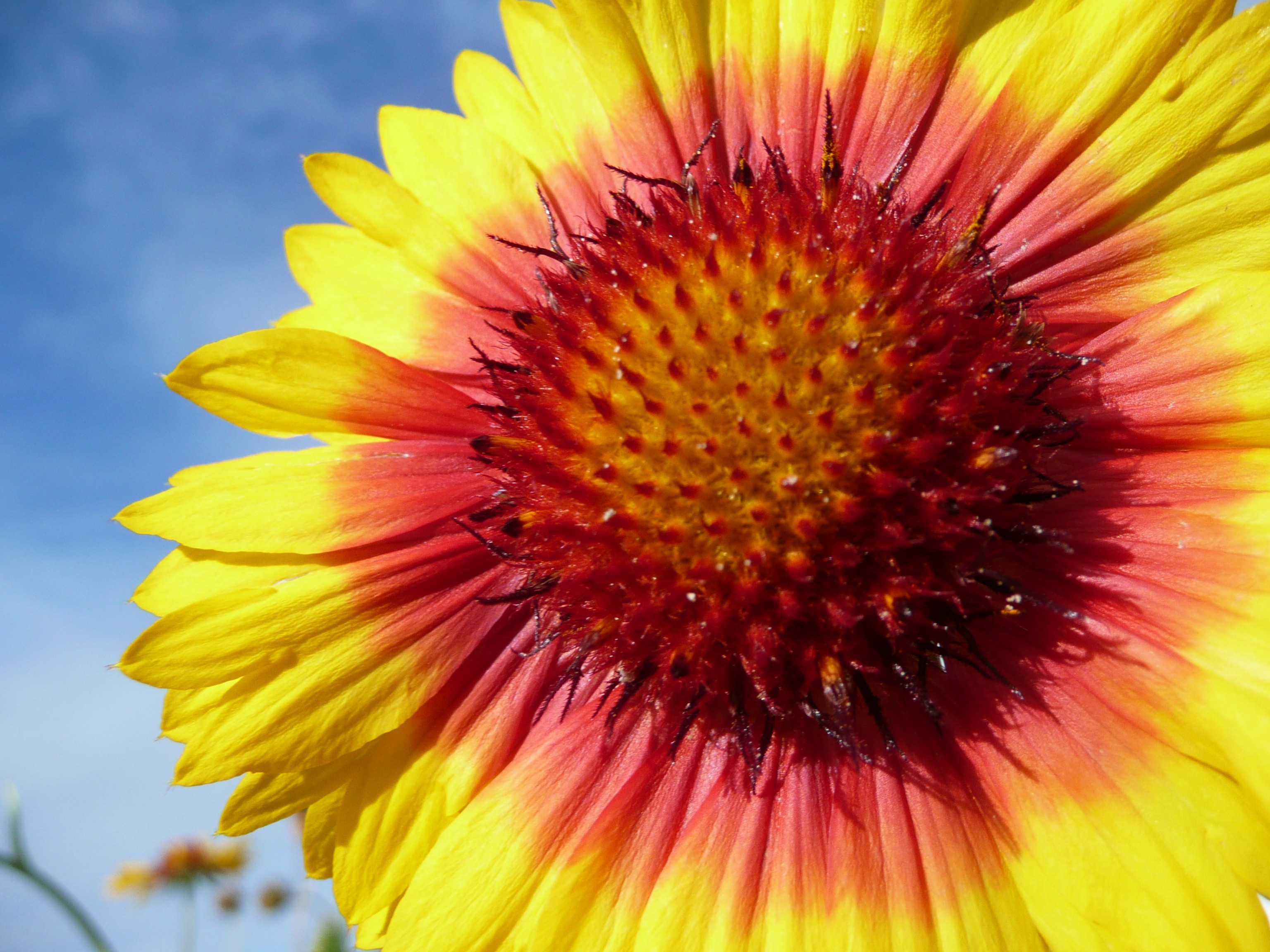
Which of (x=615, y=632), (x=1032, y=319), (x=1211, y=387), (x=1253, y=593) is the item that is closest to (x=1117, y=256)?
(x=1032, y=319)

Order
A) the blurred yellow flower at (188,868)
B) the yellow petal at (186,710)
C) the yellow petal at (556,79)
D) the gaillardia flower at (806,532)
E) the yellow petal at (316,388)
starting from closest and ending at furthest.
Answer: the gaillardia flower at (806,532)
the yellow petal at (186,710)
the yellow petal at (316,388)
the yellow petal at (556,79)
the blurred yellow flower at (188,868)

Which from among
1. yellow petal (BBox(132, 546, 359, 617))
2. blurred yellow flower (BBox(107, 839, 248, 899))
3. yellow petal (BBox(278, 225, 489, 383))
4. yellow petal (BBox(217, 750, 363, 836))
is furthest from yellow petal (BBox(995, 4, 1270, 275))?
blurred yellow flower (BBox(107, 839, 248, 899))

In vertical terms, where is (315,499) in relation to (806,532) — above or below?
above

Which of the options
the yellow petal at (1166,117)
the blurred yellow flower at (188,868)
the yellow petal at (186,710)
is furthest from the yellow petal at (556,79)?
the blurred yellow flower at (188,868)

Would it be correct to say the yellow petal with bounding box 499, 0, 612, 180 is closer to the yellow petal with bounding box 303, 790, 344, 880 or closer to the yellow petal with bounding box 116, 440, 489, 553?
the yellow petal with bounding box 116, 440, 489, 553

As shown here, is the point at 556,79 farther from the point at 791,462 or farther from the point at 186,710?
the point at 186,710

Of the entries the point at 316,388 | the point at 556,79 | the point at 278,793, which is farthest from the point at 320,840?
the point at 556,79

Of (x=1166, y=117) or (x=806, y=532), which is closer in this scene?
(x=806, y=532)

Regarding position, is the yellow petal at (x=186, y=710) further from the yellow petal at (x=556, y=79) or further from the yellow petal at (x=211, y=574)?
the yellow petal at (x=556, y=79)

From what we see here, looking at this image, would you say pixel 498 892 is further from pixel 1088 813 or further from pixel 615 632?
pixel 1088 813
